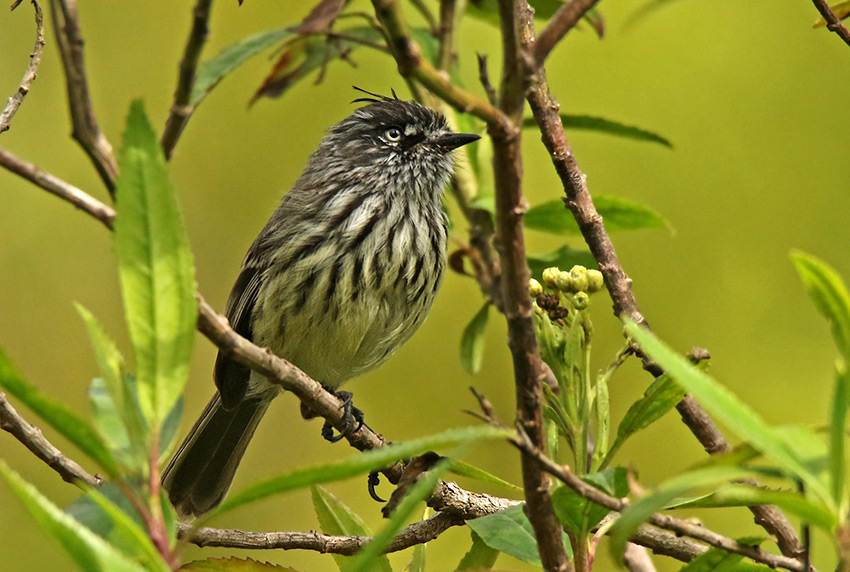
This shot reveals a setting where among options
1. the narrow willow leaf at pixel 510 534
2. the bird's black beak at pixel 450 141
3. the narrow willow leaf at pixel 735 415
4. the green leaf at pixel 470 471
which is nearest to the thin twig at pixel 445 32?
the narrow willow leaf at pixel 735 415

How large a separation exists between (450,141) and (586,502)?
8.54 feet

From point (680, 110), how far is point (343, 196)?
181 centimetres

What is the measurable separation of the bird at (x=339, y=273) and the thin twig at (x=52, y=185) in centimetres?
→ 241

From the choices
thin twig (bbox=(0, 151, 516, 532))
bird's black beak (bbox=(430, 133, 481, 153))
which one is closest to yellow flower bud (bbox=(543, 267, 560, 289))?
thin twig (bbox=(0, 151, 516, 532))

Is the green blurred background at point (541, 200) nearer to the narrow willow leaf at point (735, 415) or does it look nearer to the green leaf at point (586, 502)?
the green leaf at point (586, 502)

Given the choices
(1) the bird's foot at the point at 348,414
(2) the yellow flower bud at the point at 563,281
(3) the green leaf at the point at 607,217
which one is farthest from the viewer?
(1) the bird's foot at the point at 348,414

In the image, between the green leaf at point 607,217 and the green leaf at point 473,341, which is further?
the green leaf at point 473,341

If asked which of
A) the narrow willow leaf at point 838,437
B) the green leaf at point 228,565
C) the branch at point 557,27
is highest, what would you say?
the branch at point 557,27

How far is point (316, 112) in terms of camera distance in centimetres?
546

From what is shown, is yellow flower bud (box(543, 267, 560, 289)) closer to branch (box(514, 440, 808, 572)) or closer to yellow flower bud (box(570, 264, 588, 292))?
yellow flower bud (box(570, 264, 588, 292))

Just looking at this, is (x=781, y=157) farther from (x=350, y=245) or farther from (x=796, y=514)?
(x=796, y=514)

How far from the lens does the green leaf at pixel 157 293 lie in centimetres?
130

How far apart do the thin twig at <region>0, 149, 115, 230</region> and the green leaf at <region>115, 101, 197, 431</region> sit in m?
0.05

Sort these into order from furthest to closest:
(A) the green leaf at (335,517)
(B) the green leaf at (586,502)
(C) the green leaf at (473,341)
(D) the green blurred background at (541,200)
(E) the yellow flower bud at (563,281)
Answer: (D) the green blurred background at (541,200)
(C) the green leaf at (473,341)
(A) the green leaf at (335,517)
(E) the yellow flower bud at (563,281)
(B) the green leaf at (586,502)
